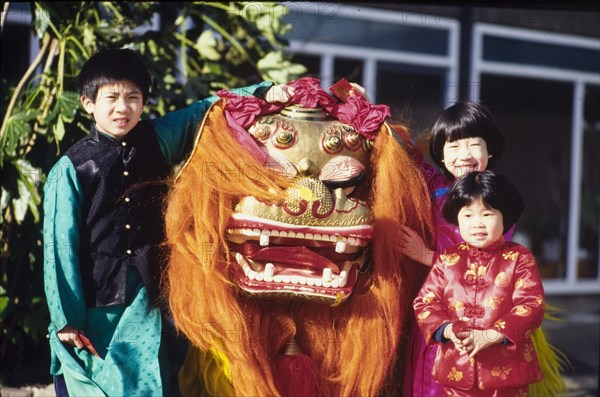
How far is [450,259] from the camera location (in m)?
2.51

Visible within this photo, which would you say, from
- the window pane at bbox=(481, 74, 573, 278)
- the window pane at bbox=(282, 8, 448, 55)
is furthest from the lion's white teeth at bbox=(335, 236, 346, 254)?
the window pane at bbox=(481, 74, 573, 278)

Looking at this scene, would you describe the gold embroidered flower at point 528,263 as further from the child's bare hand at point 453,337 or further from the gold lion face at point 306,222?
the gold lion face at point 306,222

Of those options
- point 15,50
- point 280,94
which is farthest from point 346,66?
point 280,94

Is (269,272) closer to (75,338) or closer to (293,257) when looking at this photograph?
(293,257)

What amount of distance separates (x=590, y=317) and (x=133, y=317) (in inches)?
196

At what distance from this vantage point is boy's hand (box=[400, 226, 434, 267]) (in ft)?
8.83

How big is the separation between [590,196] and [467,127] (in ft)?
15.1

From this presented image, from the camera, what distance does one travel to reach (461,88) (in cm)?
430


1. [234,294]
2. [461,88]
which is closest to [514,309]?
[234,294]

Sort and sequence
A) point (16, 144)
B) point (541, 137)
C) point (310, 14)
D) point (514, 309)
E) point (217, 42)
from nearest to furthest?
point (514, 309) < point (16, 144) < point (217, 42) < point (310, 14) < point (541, 137)

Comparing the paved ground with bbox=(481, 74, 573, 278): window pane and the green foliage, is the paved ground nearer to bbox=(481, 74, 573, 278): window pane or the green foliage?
bbox=(481, 74, 573, 278): window pane

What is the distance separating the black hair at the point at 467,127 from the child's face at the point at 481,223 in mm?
339

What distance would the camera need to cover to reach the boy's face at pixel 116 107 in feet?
8.33

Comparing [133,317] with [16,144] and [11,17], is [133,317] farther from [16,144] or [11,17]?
[11,17]
